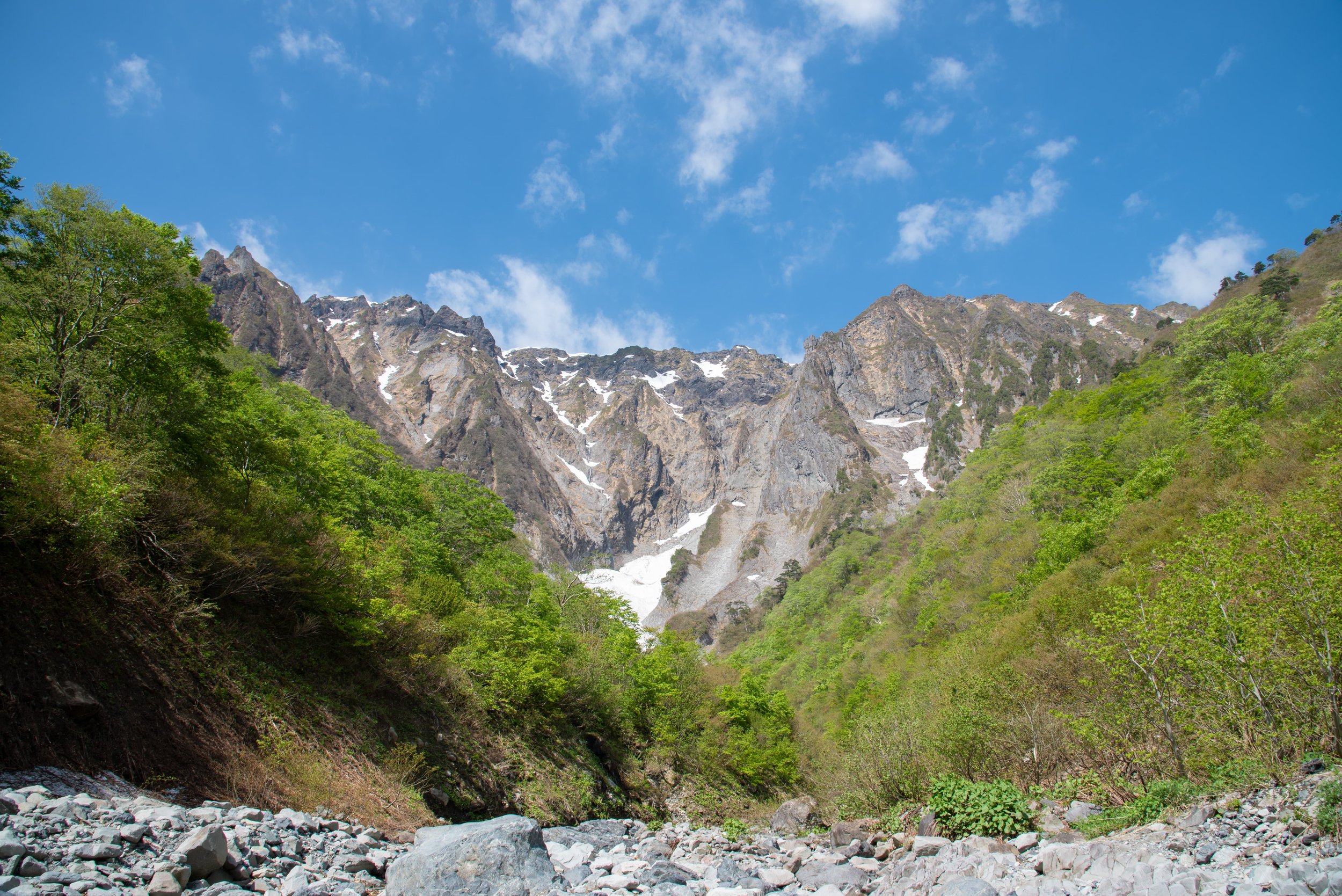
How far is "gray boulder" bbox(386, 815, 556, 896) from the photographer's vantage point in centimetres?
792

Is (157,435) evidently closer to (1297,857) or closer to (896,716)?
(1297,857)

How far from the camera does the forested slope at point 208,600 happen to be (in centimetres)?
920

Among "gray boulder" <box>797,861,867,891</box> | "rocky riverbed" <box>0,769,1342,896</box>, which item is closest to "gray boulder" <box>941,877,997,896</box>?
"rocky riverbed" <box>0,769,1342,896</box>

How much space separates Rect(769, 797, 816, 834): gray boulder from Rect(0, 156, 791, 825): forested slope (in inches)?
226

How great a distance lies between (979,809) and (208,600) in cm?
1674

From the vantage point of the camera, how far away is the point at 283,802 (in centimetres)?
992

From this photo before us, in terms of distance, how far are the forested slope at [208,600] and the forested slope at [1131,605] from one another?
1229 cm

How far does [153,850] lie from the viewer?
20.6 feet

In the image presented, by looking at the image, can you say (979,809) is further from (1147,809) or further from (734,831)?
(734,831)

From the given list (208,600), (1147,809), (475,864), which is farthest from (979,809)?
(208,600)

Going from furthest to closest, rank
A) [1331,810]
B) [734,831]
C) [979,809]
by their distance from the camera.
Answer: [734,831]
[979,809]
[1331,810]

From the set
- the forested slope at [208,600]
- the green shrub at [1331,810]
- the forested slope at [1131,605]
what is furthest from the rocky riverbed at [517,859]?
the forested slope at [1131,605]

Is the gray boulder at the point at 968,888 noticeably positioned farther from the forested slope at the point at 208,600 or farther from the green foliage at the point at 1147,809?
the forested slope at the point at 208,600

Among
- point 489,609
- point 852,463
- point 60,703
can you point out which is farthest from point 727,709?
point 852,463
